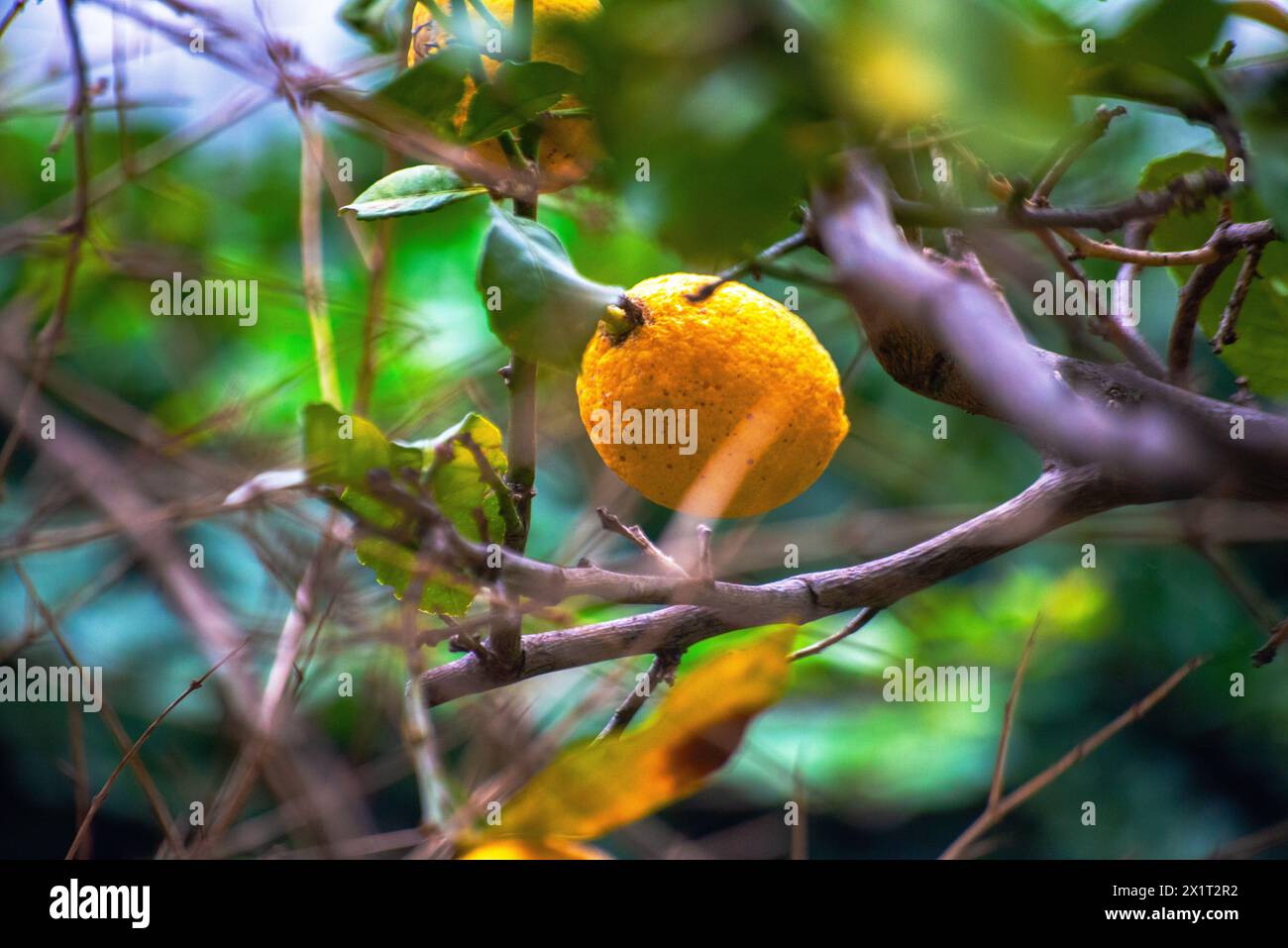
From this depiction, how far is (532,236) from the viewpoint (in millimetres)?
328

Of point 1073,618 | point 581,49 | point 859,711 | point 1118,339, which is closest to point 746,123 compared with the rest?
point 581,49

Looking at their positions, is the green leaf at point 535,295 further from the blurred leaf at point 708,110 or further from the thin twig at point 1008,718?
the thin twig at point 1008,718

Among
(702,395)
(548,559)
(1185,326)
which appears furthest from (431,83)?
(548,559)

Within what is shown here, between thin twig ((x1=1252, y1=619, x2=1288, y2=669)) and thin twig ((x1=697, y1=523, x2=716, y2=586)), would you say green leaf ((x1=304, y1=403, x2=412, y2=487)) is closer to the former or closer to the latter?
thin twig ((x1=697, y1=523, x2=716, y2=586))

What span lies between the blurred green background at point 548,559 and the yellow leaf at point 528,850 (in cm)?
22

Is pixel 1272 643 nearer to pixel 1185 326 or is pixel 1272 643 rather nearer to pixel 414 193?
pixel 1185 326

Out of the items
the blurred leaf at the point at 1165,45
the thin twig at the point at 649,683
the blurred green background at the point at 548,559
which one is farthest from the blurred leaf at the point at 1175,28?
the thin twig at the point at 649,683

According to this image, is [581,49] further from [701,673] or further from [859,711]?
[859,711]

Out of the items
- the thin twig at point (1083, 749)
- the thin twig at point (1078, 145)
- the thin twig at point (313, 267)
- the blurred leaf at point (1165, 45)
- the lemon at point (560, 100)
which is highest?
the thin twig at point (313, 267)

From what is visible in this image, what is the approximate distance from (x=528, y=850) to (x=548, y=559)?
31.0 inches

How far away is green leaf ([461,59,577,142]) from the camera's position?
0.97ft

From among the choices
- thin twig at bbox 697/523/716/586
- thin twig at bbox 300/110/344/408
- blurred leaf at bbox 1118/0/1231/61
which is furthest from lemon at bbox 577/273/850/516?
→ thin twig at bbox 300/110/344/408

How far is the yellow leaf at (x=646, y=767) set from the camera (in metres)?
0.25

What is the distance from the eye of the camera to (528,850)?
0.85 ft
